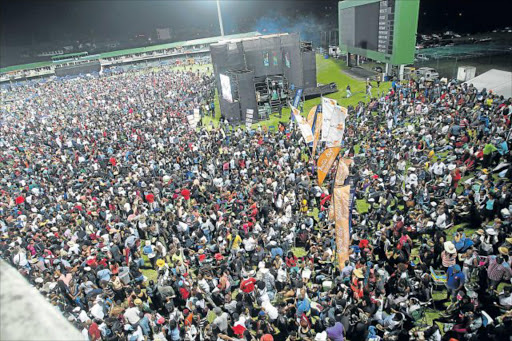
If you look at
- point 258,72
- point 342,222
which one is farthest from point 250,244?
point 258,72

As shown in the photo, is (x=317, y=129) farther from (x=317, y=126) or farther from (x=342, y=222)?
(x=342, y=222)

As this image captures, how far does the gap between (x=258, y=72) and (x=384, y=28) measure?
11.7m

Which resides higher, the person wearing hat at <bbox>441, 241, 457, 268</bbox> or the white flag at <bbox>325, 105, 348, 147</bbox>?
the white flag at <bbox>325, 105, 348, 147</bbox>

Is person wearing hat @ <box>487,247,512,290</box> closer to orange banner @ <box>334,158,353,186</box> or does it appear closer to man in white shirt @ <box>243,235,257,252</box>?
orange banner @ <box>334,158,353,186</box>

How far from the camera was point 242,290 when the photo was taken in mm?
9406

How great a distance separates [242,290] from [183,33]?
9873 cm

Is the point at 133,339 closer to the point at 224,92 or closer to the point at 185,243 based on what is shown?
the point at 185,243

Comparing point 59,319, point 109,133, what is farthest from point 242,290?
point 109,133

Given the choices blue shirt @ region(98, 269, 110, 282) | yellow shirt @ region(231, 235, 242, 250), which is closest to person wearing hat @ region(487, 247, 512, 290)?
yellow shirt @ region(231, 235, 242, 250)

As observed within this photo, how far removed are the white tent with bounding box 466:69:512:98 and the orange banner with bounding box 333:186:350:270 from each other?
19.0 m

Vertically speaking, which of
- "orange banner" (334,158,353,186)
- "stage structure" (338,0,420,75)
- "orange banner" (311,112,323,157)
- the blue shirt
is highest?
"stage structure" (338,0,420,75)

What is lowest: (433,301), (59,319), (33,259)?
(433,301)

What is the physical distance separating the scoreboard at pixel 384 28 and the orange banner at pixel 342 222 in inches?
881

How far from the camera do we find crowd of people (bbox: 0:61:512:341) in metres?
8.49
